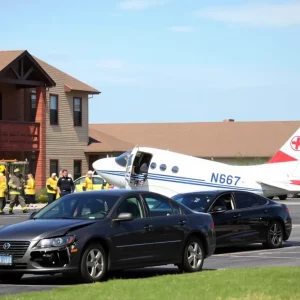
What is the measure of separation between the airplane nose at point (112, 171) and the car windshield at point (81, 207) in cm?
2205

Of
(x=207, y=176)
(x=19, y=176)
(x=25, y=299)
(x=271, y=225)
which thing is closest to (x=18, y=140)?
(x=19, y=176)

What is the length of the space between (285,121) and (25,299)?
2805 inches

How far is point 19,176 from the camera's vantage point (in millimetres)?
38500

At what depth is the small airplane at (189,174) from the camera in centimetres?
3644

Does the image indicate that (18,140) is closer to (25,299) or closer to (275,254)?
(275,254)

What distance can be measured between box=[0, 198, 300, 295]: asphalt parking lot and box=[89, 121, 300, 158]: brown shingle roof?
5121 cm

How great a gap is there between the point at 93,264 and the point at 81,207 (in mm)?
1240

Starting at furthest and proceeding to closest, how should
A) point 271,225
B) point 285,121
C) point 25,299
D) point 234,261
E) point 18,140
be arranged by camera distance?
point 285,121 < point 18,140 < point 271,225 < point 234,261 < point 25,299

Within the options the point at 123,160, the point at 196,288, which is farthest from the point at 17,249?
the point at 123,160

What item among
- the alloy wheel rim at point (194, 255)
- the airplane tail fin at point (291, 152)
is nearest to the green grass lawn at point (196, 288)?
the alloy wheel rim at point (194, 255)

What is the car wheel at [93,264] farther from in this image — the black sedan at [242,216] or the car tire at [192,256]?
the black sedan at [242,216]

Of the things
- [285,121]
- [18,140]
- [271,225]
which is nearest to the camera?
[271,225]

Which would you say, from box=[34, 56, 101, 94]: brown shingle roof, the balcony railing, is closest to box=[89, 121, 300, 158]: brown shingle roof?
box=[34, 56, 101, 94]: brown shingle roof

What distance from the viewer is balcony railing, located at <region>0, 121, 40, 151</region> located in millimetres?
51250
